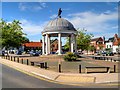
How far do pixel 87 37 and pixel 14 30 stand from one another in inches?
1141

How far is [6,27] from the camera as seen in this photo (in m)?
75.1

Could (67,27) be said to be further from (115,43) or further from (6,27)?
(115,43)

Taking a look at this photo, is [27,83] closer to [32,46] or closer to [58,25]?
[58,25]

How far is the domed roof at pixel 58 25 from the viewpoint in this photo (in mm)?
55906

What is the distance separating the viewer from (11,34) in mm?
72312

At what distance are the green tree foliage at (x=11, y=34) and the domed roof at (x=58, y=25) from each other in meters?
17.5

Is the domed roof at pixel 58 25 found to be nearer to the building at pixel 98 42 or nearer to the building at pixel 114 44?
the building at pixel 114 44

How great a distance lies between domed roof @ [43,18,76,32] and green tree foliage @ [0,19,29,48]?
17536mm

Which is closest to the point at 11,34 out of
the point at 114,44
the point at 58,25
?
the point at 58,25

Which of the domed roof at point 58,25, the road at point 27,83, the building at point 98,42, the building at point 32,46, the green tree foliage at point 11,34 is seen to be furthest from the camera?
the building at point 32,46

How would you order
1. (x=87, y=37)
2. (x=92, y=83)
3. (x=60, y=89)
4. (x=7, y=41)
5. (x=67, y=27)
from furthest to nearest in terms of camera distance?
(x=87, y=37) → (x=7, y=41) → (x=67, y=27) → (x=92, y=83) → (x=60, y=89)

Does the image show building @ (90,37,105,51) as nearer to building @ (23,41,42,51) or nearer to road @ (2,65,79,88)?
building @ (23,41,42,51)

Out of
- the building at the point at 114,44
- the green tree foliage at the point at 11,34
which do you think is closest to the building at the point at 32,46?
the building at the point at 114,44

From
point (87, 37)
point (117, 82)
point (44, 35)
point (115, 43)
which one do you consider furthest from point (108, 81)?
point (115, 43)
